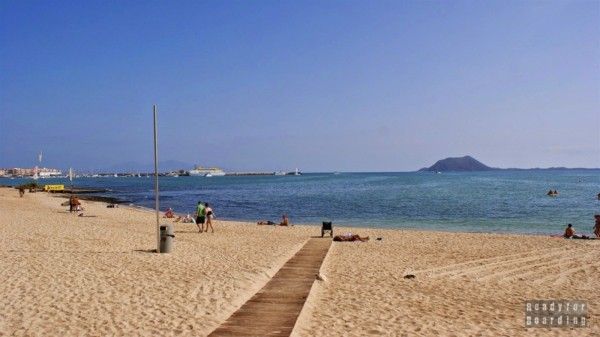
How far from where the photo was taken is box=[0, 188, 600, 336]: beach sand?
818 centimetres

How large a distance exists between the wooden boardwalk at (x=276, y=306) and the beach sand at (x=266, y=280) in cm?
23

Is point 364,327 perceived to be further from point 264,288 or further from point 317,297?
point 264,288

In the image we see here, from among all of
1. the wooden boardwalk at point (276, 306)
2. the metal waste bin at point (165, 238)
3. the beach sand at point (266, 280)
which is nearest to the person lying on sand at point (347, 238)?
the beach sand at point (266, 280)

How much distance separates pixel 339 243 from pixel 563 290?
377 inches

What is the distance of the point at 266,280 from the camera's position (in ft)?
37.2

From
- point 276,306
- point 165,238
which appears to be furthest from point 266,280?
point 165,238

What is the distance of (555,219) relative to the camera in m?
35.8

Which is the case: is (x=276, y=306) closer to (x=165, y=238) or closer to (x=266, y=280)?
(x=266, y=280)

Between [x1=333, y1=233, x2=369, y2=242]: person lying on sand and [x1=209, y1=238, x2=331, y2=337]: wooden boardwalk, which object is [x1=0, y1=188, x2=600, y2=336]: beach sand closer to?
[x1=209, y1=238, x2=331, y2=337]: wooden boardwalk

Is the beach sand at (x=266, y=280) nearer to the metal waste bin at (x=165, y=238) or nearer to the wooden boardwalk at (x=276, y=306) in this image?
the wooden boardwalk at (x=276, y=306)

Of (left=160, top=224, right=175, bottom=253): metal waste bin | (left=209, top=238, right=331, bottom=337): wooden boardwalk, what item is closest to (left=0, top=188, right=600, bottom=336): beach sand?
(left=209, top=238, right=331, bottom=337): wooden boardwalk

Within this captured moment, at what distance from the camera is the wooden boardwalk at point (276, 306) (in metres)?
7.59

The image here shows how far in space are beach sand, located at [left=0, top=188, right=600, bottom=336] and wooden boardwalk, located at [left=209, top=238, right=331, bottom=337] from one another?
9.2 inches

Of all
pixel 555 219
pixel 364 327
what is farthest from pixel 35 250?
pixel 555 219
